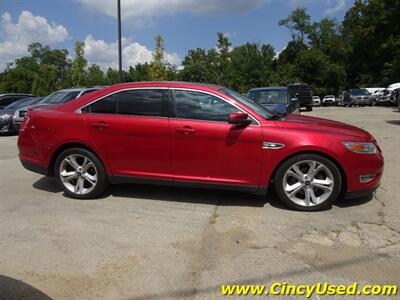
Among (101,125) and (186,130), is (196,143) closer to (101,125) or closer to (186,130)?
(186,130)

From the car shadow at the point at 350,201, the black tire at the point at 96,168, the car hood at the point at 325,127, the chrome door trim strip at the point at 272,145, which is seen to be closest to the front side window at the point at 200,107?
the chrome door trim strip at the point at 272,145

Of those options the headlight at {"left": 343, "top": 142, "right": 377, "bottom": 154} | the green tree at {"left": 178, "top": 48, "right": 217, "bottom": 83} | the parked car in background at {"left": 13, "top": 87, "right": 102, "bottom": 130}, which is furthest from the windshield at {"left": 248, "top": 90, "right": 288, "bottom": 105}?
the green tree at {"left": 178, "top": 48, "right": 217, "bottom": 83}

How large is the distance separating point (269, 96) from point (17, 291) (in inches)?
368

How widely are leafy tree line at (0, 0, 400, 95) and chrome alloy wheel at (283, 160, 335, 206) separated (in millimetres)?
27262

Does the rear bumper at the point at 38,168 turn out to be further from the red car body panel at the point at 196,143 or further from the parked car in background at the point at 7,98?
the parked car in background at the point at 7,98

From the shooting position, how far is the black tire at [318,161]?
462 cm

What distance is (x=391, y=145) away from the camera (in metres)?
9.31

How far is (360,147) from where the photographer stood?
4.66 meters

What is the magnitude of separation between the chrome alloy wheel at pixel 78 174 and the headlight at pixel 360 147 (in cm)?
326

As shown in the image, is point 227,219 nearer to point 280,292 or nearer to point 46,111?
point 280,292

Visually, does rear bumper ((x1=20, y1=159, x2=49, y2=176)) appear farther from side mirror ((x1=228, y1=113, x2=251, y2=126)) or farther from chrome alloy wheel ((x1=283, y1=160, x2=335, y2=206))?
chrome alloy wheel ((x1=283, y1=160, x2=335, y2=206))

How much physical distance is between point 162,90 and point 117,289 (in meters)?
2.76

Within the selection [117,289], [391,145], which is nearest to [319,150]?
[117,289]

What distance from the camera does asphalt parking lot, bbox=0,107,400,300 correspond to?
3123mm
